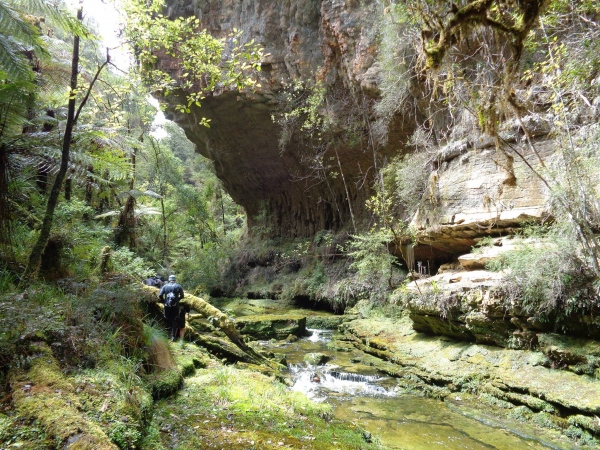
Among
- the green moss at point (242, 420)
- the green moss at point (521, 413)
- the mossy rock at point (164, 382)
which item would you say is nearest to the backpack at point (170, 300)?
the green moss at point (242, 420)

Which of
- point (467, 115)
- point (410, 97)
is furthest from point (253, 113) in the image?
point (467, 115)

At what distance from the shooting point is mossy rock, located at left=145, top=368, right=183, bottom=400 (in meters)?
4.57

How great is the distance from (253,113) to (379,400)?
1477 cm

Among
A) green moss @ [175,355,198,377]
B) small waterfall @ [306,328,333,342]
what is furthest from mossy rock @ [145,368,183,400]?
small waterfall @ [306,328,333,342]

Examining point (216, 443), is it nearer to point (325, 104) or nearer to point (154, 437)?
point (154, 437)

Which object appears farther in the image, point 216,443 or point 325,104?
point 325,104

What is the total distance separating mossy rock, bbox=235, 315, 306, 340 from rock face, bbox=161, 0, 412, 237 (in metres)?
5.96

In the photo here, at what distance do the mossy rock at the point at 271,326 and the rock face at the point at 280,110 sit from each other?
596 centimetres

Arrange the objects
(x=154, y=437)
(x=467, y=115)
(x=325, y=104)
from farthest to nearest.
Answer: (x=325, y=104) < (x=467, y=115) < (x=154, y=437)

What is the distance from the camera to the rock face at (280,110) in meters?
13.6

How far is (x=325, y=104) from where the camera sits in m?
15.7

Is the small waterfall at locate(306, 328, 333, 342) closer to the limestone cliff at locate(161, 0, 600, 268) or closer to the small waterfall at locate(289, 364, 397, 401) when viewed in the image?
the small waterfall at locate(289, 364, 397, 401)

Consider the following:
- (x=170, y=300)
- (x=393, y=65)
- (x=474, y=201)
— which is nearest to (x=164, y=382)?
(x=170, y=300)

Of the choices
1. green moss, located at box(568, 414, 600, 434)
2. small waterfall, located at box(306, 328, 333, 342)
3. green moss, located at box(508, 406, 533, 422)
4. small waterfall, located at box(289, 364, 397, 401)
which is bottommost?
small waterfall, located at box(306, 328, 333, 342)
